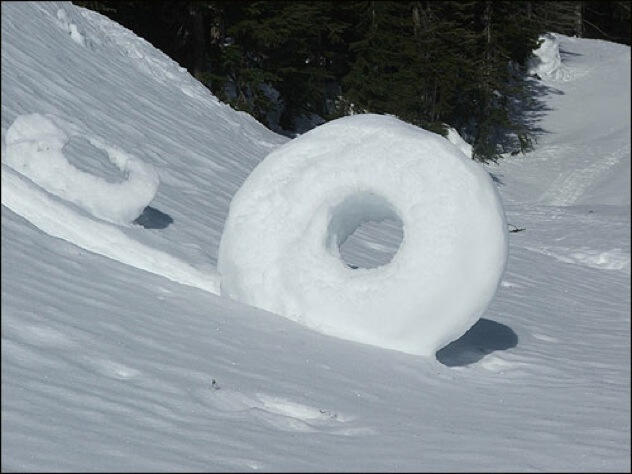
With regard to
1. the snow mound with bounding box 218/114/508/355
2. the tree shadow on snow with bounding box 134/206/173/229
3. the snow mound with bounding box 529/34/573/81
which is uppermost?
the snow mound with bounding box 218/114/508/355

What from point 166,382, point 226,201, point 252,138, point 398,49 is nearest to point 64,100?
point 226,201

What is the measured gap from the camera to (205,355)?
211 inches

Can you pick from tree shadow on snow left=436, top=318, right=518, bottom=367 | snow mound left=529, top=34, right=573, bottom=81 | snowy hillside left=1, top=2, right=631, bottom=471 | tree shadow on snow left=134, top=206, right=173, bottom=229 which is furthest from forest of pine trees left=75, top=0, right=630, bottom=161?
tree shadow on snow left=436, top=318, right=518, bottom=367

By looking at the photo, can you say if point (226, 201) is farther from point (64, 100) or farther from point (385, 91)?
point (385, 91)

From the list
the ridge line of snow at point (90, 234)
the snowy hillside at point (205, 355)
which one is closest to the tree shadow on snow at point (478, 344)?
the snowy hillside at point (205, 355)

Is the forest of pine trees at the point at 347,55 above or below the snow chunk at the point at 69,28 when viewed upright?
below

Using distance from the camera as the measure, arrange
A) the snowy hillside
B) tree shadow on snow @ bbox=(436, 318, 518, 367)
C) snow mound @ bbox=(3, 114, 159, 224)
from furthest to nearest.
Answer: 1. snow mound @ bbox=(3, 114, 159, 224)
2. tree shadow on snow @ bbox=(436, 318, 518, 367)
3. the snowy hillside

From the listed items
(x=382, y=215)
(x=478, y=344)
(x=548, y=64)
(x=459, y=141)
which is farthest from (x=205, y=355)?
(x=548, y=64)

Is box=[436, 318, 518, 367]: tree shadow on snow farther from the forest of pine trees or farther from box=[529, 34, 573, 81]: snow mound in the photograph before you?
box=[529, 34, 573, 81]: snow mound

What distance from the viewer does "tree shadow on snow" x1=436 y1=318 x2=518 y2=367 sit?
686 centimetres

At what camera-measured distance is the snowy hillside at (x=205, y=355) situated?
4.01 meters

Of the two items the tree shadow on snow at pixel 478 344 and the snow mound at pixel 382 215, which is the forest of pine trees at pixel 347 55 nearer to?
the tree shadow on snow at pixel 478 344

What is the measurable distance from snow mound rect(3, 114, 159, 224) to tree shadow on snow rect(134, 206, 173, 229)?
0.88 ft

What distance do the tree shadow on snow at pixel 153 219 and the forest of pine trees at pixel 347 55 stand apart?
1086 centimetres
